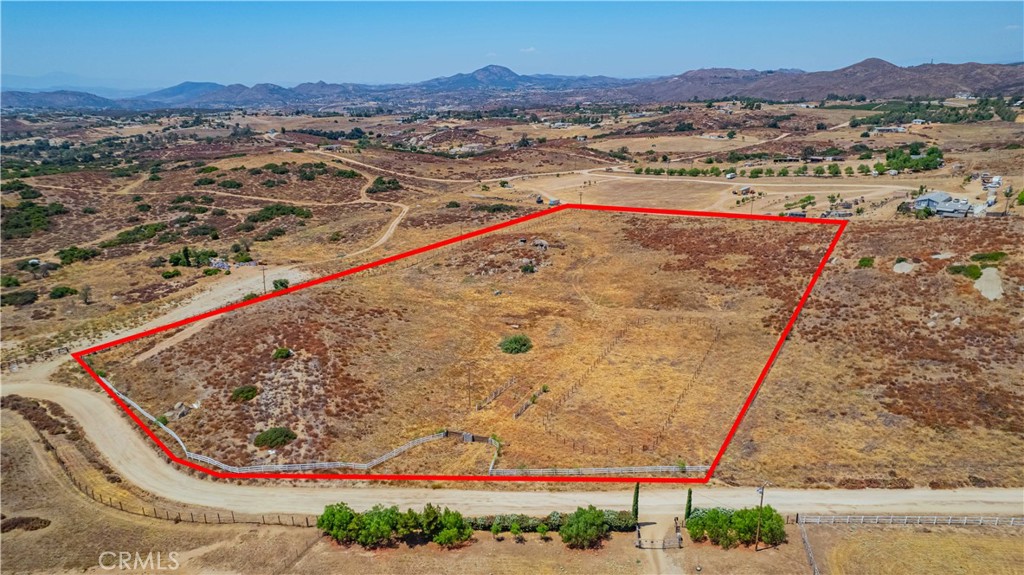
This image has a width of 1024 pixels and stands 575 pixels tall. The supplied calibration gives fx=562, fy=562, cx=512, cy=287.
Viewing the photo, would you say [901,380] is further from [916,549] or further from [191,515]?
[191,515]

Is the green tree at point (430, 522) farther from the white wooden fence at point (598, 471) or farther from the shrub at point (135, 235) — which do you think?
the shrub at point (135, 235)

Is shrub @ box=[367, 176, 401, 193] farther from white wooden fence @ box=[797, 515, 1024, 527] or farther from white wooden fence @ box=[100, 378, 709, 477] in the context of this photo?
white wooden fence @ box=[797, 515, 1024, 527]

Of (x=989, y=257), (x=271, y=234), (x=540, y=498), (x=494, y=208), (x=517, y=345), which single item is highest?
(x=989, y=257)

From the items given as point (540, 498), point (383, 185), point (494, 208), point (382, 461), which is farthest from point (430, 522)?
point (383, 185)

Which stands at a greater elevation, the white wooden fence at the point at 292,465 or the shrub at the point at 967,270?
the shrub at the point at 967,270

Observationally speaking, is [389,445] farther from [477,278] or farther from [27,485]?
[477,278]

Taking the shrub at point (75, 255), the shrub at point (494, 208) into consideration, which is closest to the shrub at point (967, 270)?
the shrub at point (494, 208)
